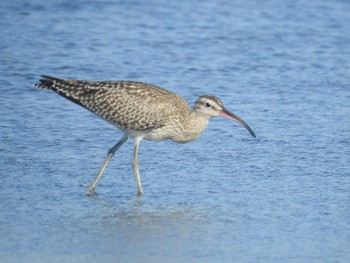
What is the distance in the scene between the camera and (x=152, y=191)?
9352mm

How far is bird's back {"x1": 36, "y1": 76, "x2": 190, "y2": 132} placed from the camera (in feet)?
32.4

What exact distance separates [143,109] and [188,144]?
48.5 inches

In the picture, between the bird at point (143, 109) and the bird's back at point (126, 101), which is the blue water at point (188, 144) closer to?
the bird at point (143, 109)

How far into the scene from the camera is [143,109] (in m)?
9.87

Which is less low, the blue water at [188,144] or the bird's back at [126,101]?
the bird's back at [126,101]

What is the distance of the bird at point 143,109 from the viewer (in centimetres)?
986

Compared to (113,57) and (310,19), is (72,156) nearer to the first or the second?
(113,57)

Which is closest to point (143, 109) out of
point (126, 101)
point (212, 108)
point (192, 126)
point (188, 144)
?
point (126, 101)

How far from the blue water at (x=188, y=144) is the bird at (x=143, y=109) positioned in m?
0.39

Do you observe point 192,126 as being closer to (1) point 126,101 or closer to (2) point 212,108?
(2) point 212,108

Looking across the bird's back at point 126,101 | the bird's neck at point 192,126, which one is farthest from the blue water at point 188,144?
the bird's back at point 126,101

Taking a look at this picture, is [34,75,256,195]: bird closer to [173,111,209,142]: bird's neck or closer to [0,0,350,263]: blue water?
[173,111,209,142]: bird's neck

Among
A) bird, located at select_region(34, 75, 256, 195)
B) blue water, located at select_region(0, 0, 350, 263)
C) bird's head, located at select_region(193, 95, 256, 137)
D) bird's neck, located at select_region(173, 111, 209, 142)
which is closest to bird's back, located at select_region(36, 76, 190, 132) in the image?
bird, located at select_region(34, 75, 256, 195)

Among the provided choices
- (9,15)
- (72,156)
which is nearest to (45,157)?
(72,156)
